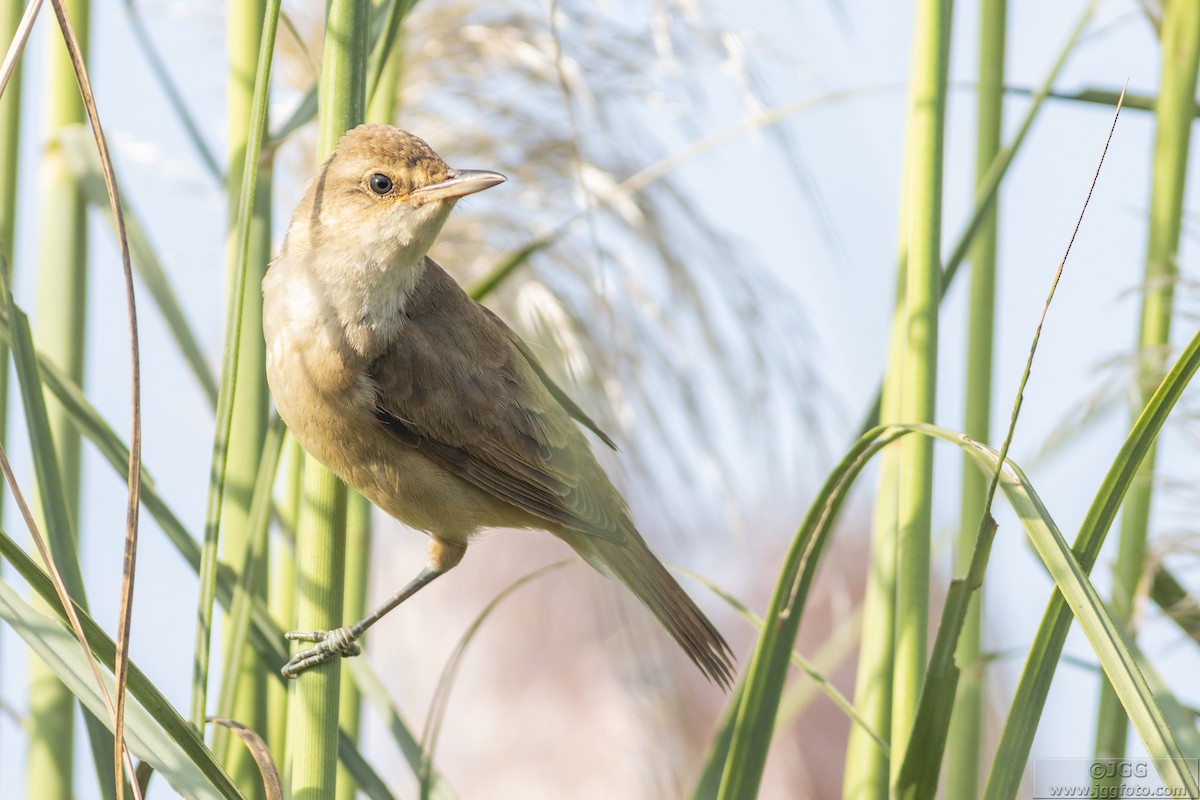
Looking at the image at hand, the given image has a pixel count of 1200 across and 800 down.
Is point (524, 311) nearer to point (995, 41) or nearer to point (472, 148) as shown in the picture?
point (472, 148)

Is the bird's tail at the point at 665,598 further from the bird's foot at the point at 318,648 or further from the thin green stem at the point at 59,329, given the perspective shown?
the thin green stem at the point at 59,329

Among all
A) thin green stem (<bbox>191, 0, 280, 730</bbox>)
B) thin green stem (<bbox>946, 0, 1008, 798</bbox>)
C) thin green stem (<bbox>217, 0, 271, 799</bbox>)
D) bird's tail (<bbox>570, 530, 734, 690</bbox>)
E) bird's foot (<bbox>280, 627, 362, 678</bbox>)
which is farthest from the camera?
bird's tail (<bbox>570, 530, 734, 690</bbox>)

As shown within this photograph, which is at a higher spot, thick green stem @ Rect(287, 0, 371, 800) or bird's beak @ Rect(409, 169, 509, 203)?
bird's beak @ Rect(409, 169, 509, 203)

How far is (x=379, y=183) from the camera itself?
1403 millimetres

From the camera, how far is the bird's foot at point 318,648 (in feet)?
3.33

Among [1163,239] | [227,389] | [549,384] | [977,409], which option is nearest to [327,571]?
[227,389]

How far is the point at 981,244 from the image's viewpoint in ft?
4.72

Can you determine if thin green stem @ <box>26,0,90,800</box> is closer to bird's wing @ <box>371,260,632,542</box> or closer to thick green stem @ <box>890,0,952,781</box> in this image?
bird's wing @ <box>371,260,632,542</box>

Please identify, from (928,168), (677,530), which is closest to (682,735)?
(677,530)

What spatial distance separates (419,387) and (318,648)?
52 centimetres

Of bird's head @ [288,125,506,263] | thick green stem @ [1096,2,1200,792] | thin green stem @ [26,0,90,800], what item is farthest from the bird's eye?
thick green stem @ [1096,2,1200,792]

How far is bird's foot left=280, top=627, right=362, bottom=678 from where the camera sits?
1014 mm

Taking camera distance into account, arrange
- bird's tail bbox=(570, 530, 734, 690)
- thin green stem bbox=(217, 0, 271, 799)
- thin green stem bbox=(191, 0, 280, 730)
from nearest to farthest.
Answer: thin green stem bbox=(191, 0, 280, 730)
thin green stem bbox=(217, 0, 271, 799)
bird's tail bbox=(570, 530, 734, 690)

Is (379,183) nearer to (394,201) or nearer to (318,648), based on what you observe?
(394,201)
